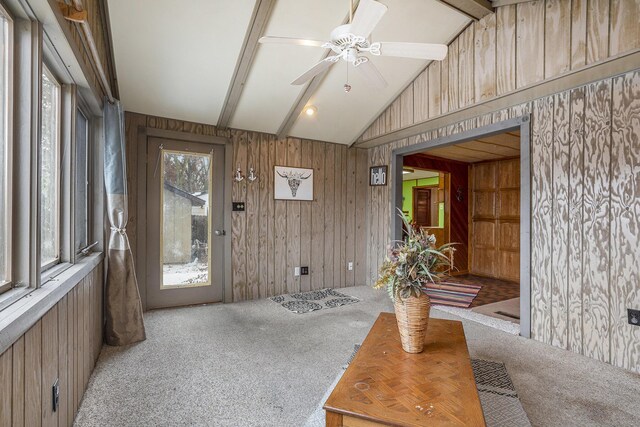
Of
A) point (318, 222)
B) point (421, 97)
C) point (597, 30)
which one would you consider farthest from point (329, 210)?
point (597, 30)

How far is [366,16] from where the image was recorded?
5.97 feet

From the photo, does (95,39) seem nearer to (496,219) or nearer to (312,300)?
(312,300)

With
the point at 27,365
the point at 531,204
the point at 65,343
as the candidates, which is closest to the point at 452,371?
the point at 27,365

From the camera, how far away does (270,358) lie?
2664mm

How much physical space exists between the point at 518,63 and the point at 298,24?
1.99 metres

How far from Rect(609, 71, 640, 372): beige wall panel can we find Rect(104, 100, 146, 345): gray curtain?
157 inches

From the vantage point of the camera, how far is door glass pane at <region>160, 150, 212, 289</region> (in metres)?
3.95

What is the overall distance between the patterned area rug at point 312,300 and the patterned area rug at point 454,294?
1121 mm

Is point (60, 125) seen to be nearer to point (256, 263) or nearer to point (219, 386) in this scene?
point (219, 386)

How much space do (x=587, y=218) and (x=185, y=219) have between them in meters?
4.09

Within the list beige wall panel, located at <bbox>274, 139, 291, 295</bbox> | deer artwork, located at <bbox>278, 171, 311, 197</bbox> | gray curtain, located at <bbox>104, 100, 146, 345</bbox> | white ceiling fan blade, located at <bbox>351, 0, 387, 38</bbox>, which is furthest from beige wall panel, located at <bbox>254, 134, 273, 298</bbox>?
white ceiling fan blade, located at <bbox>351, 0, 387, 38</bbox>

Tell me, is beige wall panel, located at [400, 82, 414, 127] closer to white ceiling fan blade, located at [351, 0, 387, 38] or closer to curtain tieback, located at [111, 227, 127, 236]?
white ceiling fan blade, located at [351, 0, 387, 38]

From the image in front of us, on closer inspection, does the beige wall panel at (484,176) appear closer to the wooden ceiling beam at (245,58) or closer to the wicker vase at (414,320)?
the wooden ceiling beam at (245,58)

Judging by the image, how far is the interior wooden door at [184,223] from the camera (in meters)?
3.87
